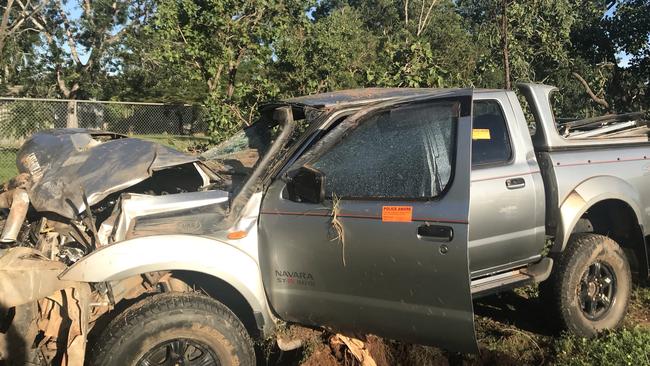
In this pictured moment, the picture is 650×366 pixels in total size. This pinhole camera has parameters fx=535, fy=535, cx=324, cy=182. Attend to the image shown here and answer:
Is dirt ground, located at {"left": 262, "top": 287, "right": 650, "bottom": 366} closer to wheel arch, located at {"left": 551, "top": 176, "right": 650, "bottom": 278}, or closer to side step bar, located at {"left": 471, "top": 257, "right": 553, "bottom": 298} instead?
side step bar, located at {"left": 471, "top": 257, "right": 553, "bottom": 298}

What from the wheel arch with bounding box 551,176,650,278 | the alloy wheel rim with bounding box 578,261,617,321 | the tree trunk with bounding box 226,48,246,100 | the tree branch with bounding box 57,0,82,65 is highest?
the tree branch with bounding box 57,0,82,65

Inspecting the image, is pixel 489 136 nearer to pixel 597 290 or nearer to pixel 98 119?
pixel 597 290

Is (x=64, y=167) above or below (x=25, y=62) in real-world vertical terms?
below

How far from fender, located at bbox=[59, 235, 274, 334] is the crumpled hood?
17.5 inches

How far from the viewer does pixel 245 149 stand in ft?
14.8

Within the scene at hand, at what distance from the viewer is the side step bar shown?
366cm

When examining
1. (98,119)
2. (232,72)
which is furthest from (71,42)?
(232,72)

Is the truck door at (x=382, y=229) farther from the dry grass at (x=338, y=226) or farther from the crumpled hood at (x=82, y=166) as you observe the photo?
the crumpled hood at (x=82, y=166)

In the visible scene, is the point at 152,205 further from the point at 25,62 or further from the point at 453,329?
the point at 25,62

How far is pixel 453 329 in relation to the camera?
10.0 ft

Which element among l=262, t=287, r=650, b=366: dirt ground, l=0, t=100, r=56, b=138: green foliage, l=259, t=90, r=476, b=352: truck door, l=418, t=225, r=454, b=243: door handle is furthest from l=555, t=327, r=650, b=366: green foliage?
l=0, t=100, r=56, b=138: green foliage

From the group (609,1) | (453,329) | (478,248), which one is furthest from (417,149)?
(609,1)

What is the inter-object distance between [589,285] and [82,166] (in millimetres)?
3957

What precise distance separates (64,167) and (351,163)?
1989 mm
